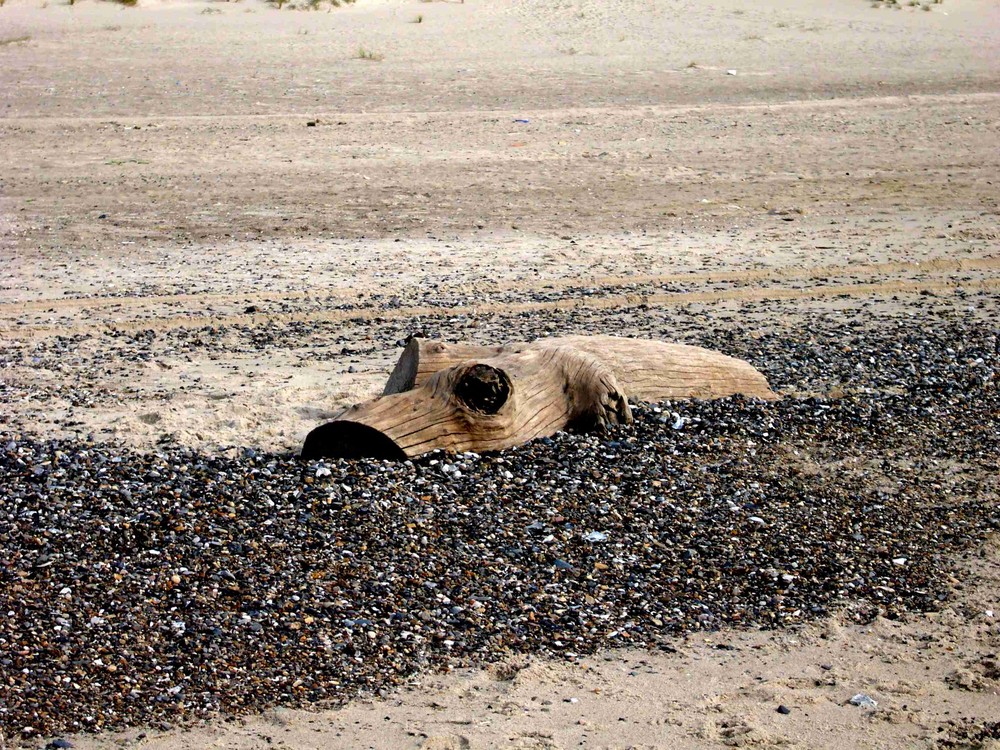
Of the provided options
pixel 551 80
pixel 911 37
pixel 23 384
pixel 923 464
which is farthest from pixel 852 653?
pixel 911 37

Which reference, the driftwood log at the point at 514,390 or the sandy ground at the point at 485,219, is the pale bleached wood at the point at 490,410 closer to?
the driftwood log at the point at 514,390

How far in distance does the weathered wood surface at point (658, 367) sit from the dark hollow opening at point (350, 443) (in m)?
0.55

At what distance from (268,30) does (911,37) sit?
10025mm

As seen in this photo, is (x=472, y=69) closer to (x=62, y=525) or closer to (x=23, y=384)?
(x=23, y=384)

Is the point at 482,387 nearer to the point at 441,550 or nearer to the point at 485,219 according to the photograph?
the point at 441,550

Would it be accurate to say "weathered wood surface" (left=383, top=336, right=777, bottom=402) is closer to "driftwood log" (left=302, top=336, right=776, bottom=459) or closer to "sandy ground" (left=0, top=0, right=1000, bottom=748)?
"driftwood log" (left=302, top=336, right=776, bottom=459)

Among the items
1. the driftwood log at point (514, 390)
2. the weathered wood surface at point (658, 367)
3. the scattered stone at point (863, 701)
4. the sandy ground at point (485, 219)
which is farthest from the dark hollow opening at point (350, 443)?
the scattered stone at point (863, 701)

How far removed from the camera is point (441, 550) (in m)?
4.95

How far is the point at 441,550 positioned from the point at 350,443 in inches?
36.7

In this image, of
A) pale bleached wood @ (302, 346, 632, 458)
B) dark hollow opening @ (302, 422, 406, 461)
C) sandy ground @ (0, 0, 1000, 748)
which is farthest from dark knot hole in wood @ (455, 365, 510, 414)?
sandy ground @ (0, 0, 1000, 748)

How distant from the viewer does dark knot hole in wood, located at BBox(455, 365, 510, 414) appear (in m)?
5.73

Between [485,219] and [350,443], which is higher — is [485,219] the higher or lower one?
the higher one

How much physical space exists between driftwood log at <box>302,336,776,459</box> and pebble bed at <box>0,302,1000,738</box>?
12cm

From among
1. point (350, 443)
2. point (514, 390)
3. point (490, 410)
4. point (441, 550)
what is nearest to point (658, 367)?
point (514, 390)
